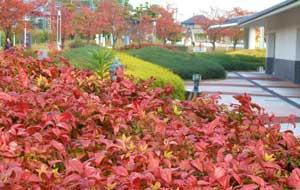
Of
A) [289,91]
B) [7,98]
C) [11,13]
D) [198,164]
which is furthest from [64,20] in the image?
[198,164]

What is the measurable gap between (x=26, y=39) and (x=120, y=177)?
34.9 metres

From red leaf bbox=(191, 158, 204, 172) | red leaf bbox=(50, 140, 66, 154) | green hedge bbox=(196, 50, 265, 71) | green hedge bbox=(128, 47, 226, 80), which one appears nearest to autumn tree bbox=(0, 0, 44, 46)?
green hedge bbox=(128, 47, 226, 80)

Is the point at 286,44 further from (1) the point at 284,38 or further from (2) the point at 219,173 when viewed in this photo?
(2) the point at 219,173

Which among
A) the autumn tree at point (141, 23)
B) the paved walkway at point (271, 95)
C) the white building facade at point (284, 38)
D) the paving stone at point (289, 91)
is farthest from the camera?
the autumn tree at point (141, 23)

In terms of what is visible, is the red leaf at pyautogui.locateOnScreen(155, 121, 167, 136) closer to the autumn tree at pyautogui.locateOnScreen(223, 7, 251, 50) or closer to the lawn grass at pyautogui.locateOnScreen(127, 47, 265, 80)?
the lawn grass at pyautogui.locateOnScreen(127, 47, 265, 80)

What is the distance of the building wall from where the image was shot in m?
20.7

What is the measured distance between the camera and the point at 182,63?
23.4 m

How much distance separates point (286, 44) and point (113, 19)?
77.1ft

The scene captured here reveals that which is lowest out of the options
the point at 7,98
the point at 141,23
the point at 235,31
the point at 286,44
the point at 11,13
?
the point at 7,98

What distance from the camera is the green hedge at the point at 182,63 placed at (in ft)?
74.1

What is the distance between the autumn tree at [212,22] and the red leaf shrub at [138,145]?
1734 inches

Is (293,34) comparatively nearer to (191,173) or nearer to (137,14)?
(191,173)

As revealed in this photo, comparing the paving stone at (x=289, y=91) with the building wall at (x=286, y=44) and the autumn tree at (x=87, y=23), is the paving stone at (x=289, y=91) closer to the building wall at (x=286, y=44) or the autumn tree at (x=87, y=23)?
the building wall at (x=286, y=44)

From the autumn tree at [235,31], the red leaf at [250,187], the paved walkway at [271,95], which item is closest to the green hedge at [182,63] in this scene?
the paved walkway at [271,95]
